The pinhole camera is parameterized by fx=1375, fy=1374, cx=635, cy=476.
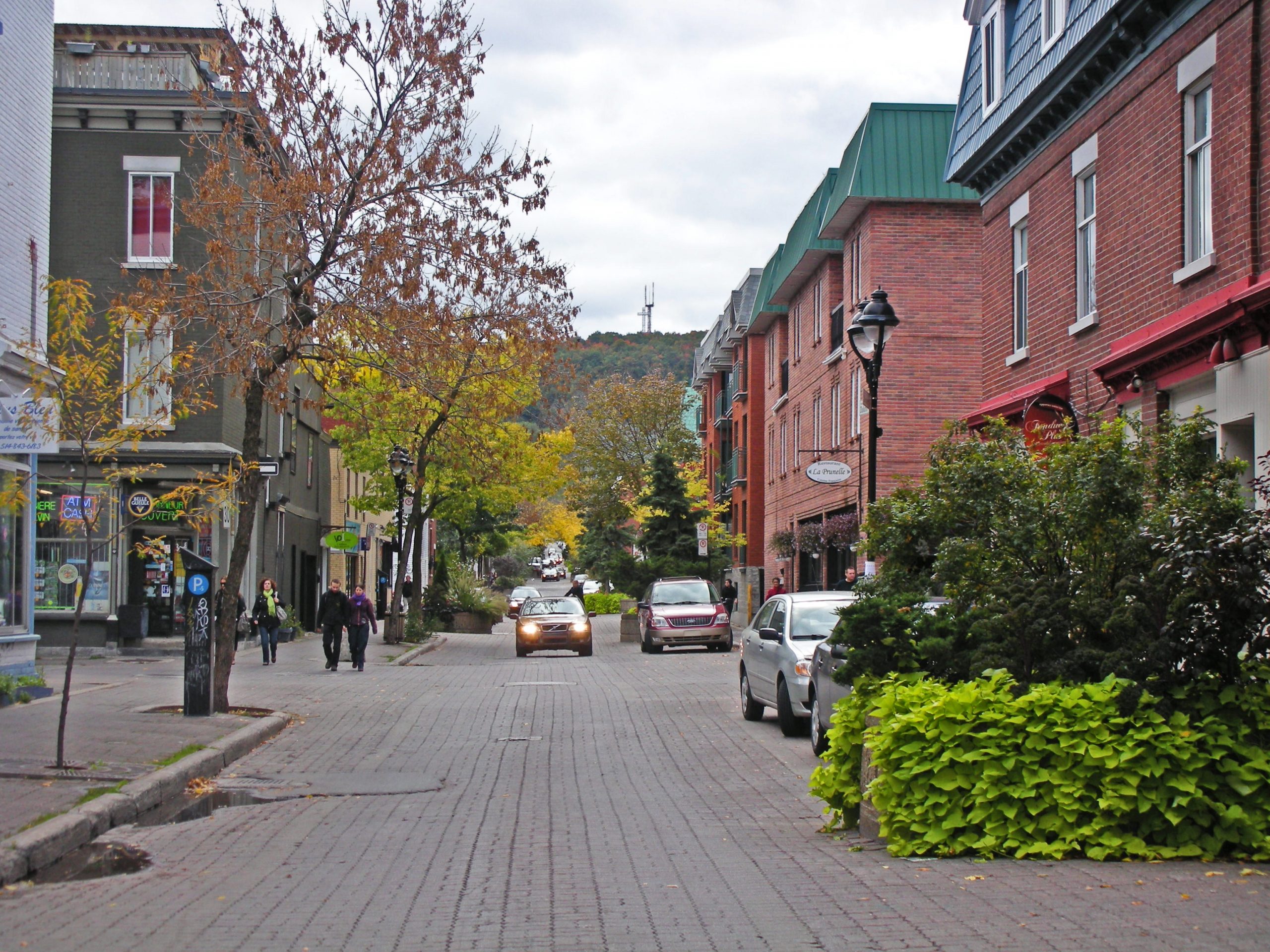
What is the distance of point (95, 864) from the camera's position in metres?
8.33

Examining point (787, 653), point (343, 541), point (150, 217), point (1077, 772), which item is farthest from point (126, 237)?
point (1077, 772)

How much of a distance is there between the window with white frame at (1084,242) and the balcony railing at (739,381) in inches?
1382

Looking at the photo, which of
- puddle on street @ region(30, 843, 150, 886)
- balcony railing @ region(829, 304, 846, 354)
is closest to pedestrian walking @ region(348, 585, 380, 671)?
balcony railing @ region(829, 304, 846, 354)

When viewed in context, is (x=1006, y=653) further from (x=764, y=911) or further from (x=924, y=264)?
(x=924, y=264)

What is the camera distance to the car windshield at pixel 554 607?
111 ft

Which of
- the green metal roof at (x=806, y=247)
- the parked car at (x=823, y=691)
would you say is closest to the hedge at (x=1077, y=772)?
the parked car at (x=823, y=691)

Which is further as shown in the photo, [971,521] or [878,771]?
[971,521]

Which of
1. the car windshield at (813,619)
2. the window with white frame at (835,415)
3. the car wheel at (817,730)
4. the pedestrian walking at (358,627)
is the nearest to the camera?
the car wheel at (817,730)

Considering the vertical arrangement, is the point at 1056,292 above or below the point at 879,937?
above

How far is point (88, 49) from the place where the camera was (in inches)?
1164

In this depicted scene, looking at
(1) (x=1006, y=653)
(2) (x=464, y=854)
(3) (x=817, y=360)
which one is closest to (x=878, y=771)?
(1) (x=1006, y=653)

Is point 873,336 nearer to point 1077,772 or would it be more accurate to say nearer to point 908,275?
point 1077,772

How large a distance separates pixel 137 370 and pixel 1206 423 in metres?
9.66

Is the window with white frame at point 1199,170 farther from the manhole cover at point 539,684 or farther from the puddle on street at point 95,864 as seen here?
the manhole cover at point 539,684
